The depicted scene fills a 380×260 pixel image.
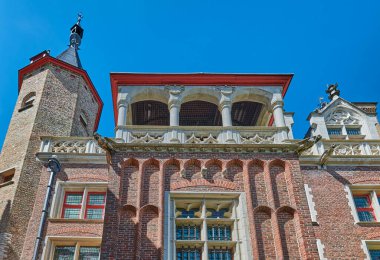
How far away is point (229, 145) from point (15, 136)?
9499mm

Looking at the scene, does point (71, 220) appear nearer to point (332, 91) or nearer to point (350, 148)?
point (350, 148)

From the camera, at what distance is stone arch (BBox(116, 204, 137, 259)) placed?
12.4 m

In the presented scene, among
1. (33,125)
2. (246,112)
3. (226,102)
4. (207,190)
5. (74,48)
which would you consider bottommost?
(207,190)

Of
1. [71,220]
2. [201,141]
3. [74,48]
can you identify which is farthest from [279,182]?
[74,48]

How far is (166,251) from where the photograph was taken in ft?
40.9

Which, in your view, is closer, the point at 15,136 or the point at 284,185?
the point at 284,185

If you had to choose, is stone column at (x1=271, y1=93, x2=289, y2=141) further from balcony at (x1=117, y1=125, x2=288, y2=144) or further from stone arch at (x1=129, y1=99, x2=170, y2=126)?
stone arch at (x1=129, y1=99, x2=170, y2=126)

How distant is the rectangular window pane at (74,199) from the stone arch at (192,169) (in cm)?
464

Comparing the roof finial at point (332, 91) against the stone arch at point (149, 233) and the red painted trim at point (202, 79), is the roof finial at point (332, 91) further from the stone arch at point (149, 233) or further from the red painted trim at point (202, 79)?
the stone arch at point (149, 233)

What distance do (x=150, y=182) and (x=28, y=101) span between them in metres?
9.57

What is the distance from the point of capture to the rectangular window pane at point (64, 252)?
49.4 ft

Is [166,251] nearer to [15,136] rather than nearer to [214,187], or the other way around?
[214,187]

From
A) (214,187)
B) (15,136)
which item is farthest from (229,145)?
(15,136)

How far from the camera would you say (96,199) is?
16.7 meters
